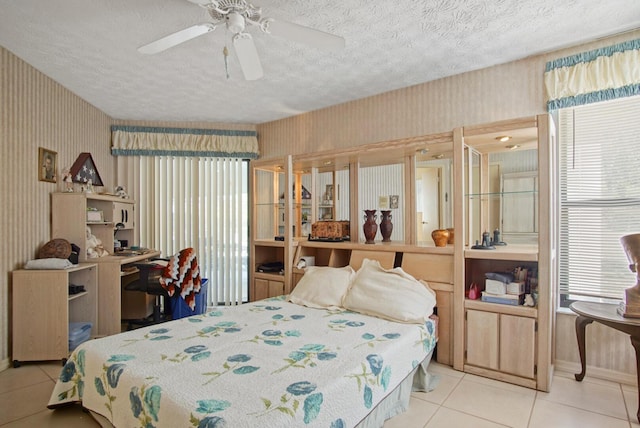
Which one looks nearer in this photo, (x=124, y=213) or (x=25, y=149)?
(x=25, y=149)

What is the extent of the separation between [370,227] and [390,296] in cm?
91

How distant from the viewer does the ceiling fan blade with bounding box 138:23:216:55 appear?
1900mm

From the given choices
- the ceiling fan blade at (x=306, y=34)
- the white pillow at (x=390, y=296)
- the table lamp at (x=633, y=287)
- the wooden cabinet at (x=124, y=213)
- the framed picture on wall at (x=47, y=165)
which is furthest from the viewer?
the wooden cabinet at (x=124, y=213)

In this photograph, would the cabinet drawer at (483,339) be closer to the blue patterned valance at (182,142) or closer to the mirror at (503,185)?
the mirror at (503,185)

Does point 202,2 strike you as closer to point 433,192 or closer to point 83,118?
point 433,192

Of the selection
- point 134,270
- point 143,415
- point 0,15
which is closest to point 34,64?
point 0,15

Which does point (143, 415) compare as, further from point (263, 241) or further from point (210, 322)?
point (263, 241)

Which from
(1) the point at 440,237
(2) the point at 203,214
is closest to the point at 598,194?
(1) the point at 440,237

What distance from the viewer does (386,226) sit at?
10.9 feet

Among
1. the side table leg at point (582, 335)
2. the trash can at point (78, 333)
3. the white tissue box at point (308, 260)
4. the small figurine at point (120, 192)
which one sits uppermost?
the small figurine at point (120, 192)

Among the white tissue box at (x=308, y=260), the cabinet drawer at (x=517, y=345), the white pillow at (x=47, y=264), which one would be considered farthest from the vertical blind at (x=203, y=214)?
the cabinet drawer at (x=517, y=345)

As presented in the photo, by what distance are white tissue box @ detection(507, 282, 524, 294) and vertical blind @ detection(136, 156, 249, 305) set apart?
10.7ft

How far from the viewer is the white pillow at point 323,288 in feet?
9.45

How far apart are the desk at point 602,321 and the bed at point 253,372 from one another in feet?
3.28
